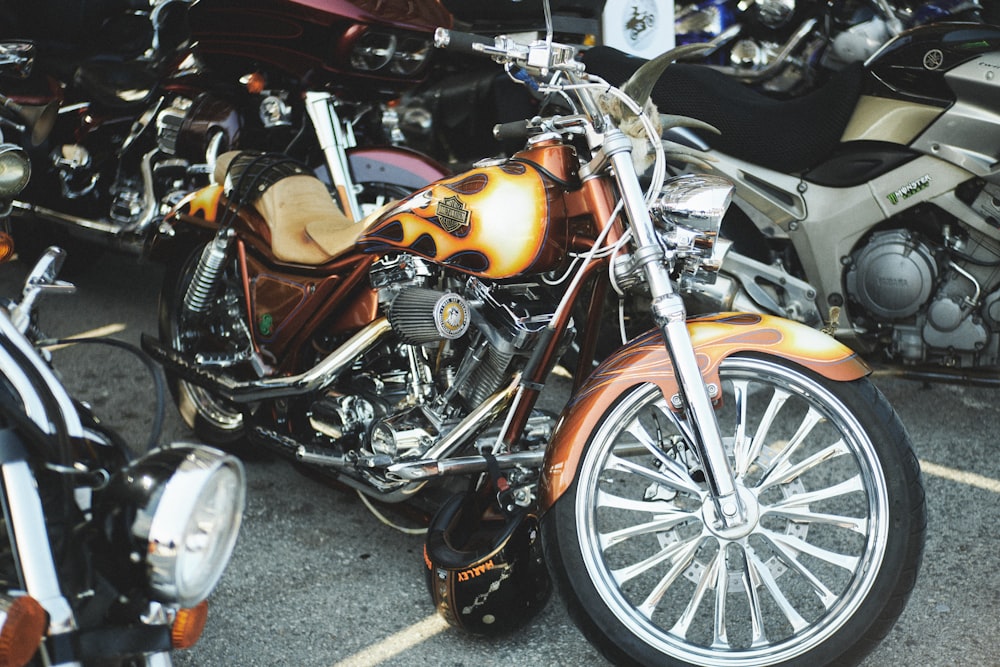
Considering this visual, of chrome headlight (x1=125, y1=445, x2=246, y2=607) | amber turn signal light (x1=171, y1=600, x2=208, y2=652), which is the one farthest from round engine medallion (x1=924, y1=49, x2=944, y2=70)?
amber turn signal light (x1=171, y1=600, x2=208, y2=652)

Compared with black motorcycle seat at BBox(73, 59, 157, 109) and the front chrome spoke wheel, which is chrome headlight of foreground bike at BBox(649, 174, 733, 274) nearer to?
the front chrome spoke wheel

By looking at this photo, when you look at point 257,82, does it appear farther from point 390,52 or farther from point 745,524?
point 745,524

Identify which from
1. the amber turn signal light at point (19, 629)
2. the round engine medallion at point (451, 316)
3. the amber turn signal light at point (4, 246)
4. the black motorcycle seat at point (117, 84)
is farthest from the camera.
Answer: the black motorcycle seat at point (117, 84)

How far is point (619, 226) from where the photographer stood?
231cm

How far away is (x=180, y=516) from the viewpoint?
1.57 m

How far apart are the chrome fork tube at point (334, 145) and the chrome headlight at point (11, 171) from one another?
125 cm

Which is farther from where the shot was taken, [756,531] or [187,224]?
[187,224]

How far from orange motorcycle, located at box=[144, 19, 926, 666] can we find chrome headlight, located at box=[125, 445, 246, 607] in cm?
80

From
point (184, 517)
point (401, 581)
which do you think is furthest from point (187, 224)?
point (184, 517)

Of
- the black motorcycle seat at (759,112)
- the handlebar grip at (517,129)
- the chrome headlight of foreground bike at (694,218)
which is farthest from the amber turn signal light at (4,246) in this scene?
the black motorcycle seat at (759,112)

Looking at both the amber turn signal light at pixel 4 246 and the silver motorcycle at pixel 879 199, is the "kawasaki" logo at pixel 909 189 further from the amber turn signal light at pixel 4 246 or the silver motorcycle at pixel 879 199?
the amber turn signal light at pixel 4 246

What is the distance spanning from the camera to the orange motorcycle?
2137mm

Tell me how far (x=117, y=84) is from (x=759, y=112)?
297 centimetres

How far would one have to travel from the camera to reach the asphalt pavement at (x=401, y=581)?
253 centimetres
